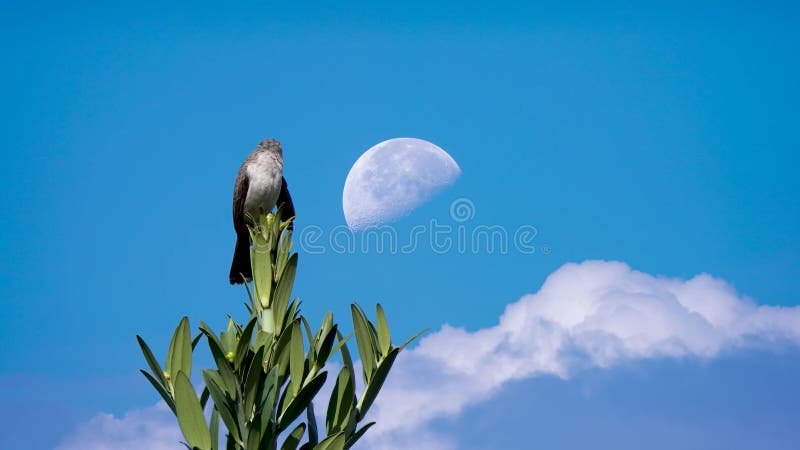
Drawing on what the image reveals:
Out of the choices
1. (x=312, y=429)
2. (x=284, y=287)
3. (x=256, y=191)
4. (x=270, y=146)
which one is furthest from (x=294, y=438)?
(x=270, y=146)

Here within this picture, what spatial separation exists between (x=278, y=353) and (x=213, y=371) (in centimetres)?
41

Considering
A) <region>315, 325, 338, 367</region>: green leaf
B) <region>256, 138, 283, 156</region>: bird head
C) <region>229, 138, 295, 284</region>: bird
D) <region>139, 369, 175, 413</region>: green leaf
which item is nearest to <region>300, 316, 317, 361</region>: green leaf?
<region>315, 325, 338, 367</region>: green leaf

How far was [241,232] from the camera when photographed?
718 centimetres

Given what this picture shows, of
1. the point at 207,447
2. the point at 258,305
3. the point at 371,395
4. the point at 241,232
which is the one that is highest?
the point at 241,232

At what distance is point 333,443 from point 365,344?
640 mm

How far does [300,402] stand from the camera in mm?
5059

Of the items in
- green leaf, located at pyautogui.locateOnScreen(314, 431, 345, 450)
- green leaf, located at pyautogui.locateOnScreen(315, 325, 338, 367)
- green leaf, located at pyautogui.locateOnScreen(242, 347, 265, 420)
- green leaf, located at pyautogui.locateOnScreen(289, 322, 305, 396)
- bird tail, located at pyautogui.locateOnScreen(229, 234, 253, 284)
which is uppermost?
bird tail, located at pyautogui.locateOnScreen(229, 234, 253, 284)

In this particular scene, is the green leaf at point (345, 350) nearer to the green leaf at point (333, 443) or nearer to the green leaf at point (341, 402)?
the green leaf at point (341, 402)

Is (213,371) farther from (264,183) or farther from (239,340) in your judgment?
(264,183)

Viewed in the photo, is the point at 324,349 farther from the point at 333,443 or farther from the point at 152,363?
the point at 152,363

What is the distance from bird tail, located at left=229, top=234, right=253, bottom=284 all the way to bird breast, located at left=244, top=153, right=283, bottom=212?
38 cm

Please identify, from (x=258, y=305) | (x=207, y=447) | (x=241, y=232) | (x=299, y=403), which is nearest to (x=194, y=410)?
(x=207, y=447)

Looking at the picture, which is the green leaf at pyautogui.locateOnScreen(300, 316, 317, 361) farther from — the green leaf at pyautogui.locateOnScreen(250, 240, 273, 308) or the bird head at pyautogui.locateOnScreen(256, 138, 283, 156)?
the bird head at pyautogui.locateOnScreen(256, 138, 283, 156)

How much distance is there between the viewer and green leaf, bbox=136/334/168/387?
198 inches
